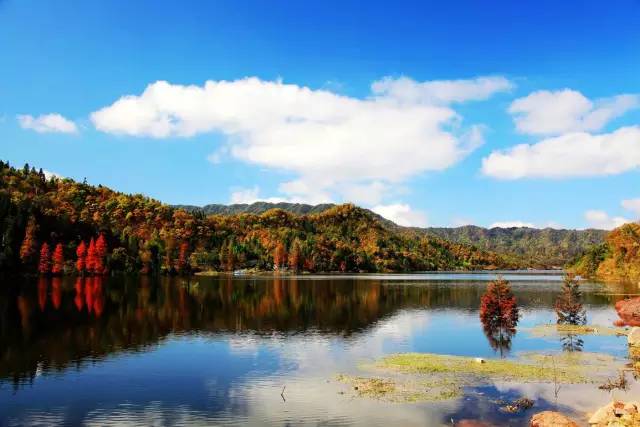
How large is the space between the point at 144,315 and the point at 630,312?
280 ft

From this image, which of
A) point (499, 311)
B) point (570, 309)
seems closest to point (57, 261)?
point (499, 311)

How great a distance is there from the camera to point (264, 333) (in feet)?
239

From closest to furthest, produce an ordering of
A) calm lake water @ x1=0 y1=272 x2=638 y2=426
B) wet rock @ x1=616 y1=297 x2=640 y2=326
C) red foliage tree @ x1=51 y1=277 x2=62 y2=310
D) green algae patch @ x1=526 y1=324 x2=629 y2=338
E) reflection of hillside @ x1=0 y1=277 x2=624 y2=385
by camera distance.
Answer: calm lake water @ x1=0 y1=272 x2=638 y2=426 < reflection of hillside @ x1=0 y1=277 x2=624 y2=385 < green algae patch @ x1=526 y1=324 x2=629 y2=338 < wet rock @ x1=616 y1=297 x2=640 y2=326 < red foliage tree @ x1=51 y1=277 x2=62 y2=310

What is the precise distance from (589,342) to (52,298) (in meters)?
104

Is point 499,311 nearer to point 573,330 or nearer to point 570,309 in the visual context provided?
point 573,330

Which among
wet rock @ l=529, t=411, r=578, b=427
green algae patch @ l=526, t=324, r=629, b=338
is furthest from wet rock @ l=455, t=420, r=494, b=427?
green algae patch @ l=526, t=324, r=629, b=338

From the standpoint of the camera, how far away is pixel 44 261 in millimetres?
191500

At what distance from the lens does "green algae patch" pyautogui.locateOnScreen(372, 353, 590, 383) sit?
46.3 meters

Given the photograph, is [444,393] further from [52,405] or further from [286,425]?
[52,405]

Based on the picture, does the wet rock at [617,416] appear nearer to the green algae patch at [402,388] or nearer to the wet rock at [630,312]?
the green algae patch at [402,388]

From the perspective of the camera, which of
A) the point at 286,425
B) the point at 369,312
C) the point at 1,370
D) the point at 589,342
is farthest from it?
the point at 369,312

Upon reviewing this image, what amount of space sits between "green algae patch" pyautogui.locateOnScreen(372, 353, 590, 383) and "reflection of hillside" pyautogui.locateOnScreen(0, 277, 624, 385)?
882 inches

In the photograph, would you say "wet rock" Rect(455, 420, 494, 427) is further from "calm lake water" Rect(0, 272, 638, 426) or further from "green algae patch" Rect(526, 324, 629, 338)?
"green algae patch" Rect(526, 324, 629, 338)

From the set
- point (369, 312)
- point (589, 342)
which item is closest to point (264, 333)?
point (369, 312)
